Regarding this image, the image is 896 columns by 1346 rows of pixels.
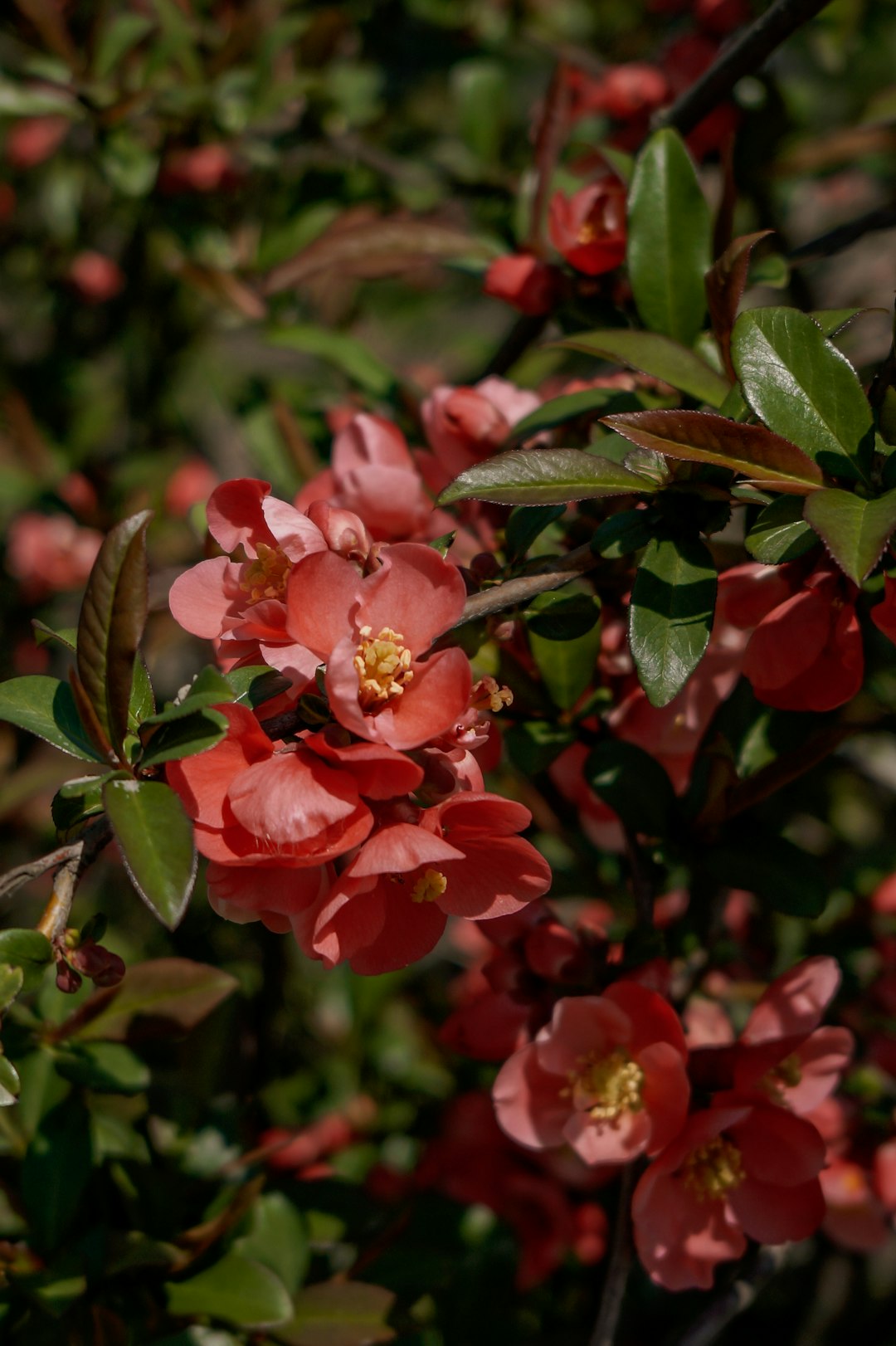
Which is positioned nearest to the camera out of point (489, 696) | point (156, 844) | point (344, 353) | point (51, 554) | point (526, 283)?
point (156, 844)

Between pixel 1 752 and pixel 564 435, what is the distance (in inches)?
47.0

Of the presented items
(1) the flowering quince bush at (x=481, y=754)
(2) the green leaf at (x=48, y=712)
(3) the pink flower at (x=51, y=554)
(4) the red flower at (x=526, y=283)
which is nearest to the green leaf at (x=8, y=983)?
(1) the flowering quince bush at (x=481, y=754)

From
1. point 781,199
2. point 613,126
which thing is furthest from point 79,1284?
point 781,199

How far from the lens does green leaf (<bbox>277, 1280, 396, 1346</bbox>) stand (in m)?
0.86

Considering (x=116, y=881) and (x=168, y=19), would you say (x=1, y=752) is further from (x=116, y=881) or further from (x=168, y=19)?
(x=168, y=19)

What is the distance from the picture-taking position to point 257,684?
25.1 inches

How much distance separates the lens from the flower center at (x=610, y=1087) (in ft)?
2.51

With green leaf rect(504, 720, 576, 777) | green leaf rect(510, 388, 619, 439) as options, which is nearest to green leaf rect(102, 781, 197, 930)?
green leaf rect(504, 720, 576, 777)

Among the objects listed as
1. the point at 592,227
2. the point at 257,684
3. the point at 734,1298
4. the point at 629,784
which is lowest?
the point at 734,1298

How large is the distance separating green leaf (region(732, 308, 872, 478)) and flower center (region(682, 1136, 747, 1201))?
47cm

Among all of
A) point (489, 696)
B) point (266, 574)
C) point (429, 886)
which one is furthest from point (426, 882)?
point (266, 574)

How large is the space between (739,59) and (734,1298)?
0.97 metres

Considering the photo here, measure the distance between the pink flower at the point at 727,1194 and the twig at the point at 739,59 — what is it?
79 cm

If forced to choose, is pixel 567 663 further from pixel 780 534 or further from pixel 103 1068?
pixel 103 1068
